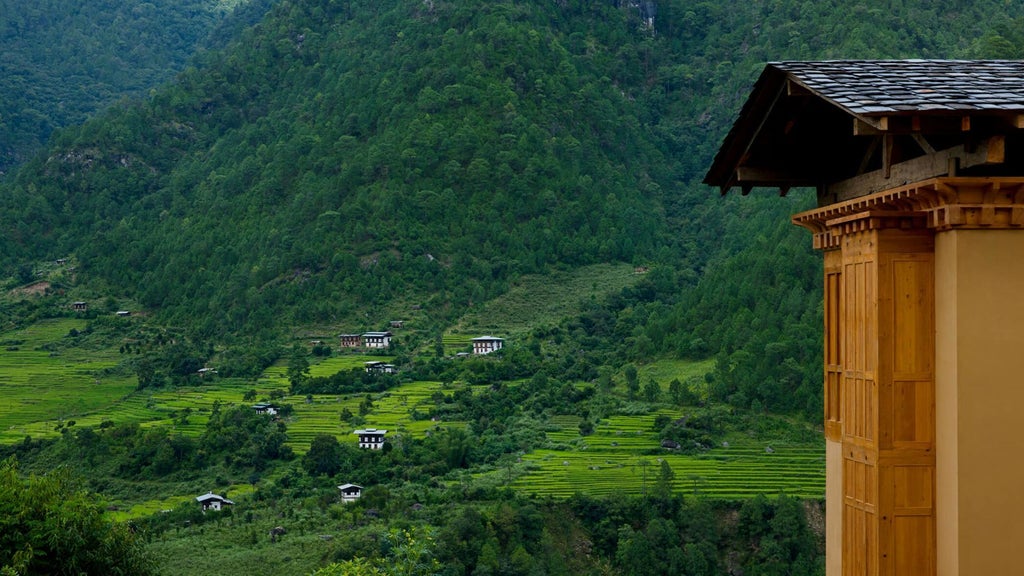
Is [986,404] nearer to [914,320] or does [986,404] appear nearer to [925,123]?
[914,320]

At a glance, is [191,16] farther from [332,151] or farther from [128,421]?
[128,421]

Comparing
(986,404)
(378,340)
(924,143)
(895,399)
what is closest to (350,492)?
(378,340)

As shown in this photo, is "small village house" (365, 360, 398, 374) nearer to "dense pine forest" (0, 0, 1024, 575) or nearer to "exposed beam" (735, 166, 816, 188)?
"dense pine forest" (0, 0, 1024, 575)

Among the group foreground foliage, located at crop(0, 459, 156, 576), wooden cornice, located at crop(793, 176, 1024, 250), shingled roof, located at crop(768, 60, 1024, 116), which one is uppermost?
shingled roof, located at crop(768, 60, 1024, 116)

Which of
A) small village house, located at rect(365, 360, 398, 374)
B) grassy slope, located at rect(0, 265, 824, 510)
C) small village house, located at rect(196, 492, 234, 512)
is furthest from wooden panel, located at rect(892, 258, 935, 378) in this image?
small village house, located at rect(365, 360, 398, 374)

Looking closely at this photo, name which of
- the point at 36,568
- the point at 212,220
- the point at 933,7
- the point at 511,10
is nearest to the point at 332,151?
the point at 212,220

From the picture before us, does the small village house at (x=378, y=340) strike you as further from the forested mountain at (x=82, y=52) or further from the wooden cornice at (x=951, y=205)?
the forested mountain at (x=82, y=52)

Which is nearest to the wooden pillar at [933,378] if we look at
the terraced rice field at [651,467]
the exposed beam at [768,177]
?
the exposed beam at [768,177]
